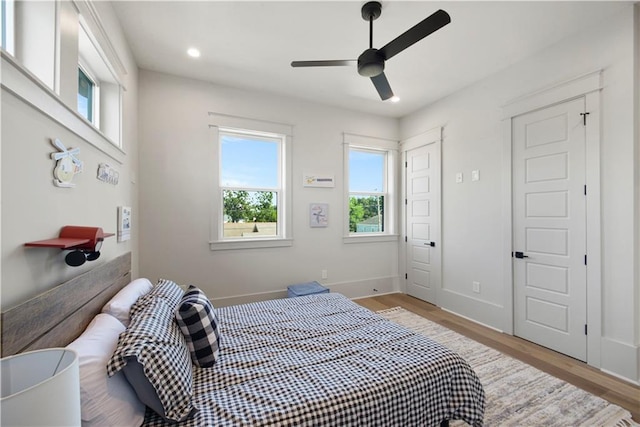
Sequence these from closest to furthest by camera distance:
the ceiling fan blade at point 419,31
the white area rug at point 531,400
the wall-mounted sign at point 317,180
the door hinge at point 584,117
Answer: the ceiling fan blade at point 419,31 → the white area rug at point 531,400 → the door hinge at point 584,117 → the wall-mounted sign at point 317,180

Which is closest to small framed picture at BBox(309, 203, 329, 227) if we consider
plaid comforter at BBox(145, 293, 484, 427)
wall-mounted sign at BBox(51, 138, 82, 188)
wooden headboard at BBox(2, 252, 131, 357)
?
plaid comforter at BBox(145, 293, 484, 427)

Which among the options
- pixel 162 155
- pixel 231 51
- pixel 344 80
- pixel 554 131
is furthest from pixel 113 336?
pixel 554 131

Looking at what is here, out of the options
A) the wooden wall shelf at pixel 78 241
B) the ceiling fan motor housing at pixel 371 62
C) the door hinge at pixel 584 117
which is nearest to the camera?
the wooden wall shelf at pixel 78 241

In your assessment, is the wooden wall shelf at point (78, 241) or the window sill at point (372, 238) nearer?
the wooden wall shelf at point (78, 241)

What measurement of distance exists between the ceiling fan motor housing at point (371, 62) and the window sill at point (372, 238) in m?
2.51

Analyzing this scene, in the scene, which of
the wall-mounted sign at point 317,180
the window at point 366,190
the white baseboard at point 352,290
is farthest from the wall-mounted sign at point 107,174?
the window at point 366,190

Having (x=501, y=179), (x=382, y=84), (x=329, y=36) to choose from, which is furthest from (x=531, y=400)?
(x=329, y=36)

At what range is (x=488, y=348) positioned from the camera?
258 cm

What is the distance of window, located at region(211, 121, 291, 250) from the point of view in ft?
11.3

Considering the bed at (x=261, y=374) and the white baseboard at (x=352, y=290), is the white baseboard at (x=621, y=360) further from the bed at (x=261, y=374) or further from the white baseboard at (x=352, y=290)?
the white baseboard at (x=352, y=290)

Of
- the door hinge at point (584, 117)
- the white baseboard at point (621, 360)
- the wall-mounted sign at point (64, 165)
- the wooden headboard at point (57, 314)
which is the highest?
the door hinge at point (584, 117)

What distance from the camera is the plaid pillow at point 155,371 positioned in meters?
1.01

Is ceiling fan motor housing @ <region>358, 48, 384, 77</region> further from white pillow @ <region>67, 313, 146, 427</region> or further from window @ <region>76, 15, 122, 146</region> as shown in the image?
white pillow @ <region>67, 313, 146, 427</region>

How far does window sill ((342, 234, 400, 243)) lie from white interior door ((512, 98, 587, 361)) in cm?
179
